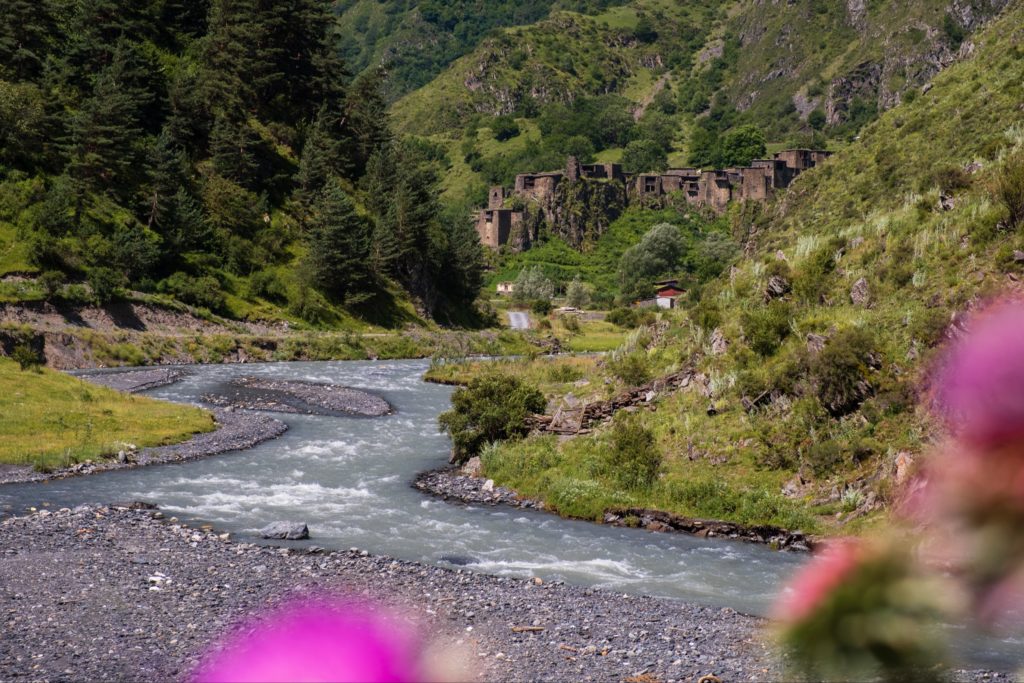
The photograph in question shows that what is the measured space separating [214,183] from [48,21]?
2646 centimetres

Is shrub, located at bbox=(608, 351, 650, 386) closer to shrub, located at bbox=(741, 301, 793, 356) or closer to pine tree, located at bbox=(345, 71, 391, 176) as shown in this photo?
shrub, located at bbox=(741, 301, 793, 356)

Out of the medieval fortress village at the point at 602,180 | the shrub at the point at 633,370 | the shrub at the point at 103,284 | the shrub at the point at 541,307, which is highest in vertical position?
the medieval fortress village at the point at 602,180

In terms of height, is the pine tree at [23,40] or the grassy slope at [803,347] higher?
the pine tree at [23,40]

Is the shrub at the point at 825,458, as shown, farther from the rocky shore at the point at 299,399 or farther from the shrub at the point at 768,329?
the rocky shore at the point at 299,399

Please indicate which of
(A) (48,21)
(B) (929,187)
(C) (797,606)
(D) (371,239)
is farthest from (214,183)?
(C) (797,606)

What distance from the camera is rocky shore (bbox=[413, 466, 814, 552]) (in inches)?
906

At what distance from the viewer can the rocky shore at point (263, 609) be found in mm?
14547

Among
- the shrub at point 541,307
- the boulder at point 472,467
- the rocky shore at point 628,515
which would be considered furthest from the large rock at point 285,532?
the shrub at point 541,307

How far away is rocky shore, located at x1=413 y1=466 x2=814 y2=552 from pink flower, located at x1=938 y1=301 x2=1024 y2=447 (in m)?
23.0

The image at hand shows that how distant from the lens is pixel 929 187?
31.4m

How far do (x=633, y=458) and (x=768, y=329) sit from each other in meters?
6.64

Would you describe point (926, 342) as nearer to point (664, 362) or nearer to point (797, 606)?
point (664, 362)

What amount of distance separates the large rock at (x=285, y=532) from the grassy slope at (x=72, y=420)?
37.5ft

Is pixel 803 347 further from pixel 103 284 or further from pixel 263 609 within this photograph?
pixel 103 284
